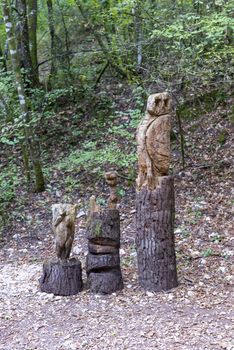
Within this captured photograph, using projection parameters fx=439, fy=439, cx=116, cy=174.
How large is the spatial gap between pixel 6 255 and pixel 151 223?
2953 mm

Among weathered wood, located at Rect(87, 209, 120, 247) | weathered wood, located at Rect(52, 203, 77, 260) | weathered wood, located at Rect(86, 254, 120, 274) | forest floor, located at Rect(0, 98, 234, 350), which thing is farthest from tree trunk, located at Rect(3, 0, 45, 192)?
weathered wood, located at Rect(86, 254, 120, 274)

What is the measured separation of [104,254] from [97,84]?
737 centimetres

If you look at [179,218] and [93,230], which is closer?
[93,230]

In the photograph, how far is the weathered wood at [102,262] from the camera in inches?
202

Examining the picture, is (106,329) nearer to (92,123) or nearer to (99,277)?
(99,277)

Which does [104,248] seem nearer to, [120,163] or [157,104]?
[157,104]

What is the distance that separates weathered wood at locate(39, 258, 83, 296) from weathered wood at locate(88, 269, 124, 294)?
0.59 ft

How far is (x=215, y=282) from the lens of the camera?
5.14 meters

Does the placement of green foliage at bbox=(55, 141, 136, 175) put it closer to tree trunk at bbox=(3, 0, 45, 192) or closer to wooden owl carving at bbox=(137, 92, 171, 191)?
tree trunk at bbox=(3, 0, 45, 192)

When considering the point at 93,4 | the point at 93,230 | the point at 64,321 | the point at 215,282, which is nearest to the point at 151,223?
the point at 93,230

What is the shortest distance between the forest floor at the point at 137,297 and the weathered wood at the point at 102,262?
0.30 m

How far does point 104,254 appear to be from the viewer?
5.18 metres

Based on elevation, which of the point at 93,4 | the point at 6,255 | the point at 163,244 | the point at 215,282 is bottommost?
the point at 6,255

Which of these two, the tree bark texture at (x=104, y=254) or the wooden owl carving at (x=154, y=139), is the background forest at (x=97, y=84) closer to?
the wooden owl carving at (x=154, y=139)
